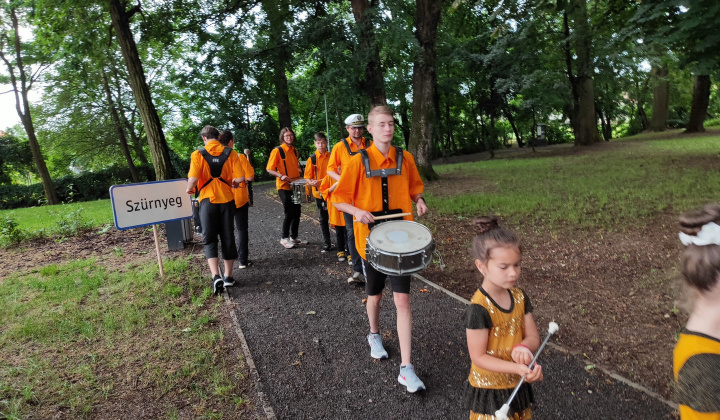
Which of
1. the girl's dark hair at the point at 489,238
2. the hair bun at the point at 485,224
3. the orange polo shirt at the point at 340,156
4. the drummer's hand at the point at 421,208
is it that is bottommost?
the drummer's hand at the point at 421,208

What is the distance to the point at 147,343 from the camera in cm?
399

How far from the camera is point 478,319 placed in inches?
74.3

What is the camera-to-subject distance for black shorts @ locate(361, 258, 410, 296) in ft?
9.95

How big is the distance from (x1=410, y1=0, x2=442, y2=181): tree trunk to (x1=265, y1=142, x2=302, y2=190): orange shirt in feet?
21.9

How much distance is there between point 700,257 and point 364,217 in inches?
75.5

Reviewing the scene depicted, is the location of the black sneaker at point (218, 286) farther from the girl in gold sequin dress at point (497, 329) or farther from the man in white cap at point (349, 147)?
the girl in gold sequin dress at point (497, 329)

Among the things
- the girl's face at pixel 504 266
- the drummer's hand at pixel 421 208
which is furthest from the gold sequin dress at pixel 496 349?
the drummer's hand at pixel 421 208

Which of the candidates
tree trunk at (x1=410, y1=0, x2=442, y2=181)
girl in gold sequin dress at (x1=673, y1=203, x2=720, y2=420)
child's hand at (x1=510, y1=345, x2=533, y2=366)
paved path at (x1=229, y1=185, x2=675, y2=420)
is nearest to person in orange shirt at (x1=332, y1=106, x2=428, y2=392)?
paved path at (x1=229, y1=185, x2=675, y2=420)

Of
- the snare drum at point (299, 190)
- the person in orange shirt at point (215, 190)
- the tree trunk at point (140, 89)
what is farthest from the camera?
the tree trunk at point (140, 89)

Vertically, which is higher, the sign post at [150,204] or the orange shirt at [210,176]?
the orange shirt at [210,176]

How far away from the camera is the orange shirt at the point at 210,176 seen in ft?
16.9

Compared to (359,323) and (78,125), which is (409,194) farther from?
(78,125)

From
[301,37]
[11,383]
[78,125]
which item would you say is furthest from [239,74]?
[78,125]

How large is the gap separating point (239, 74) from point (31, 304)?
8.55 meters
